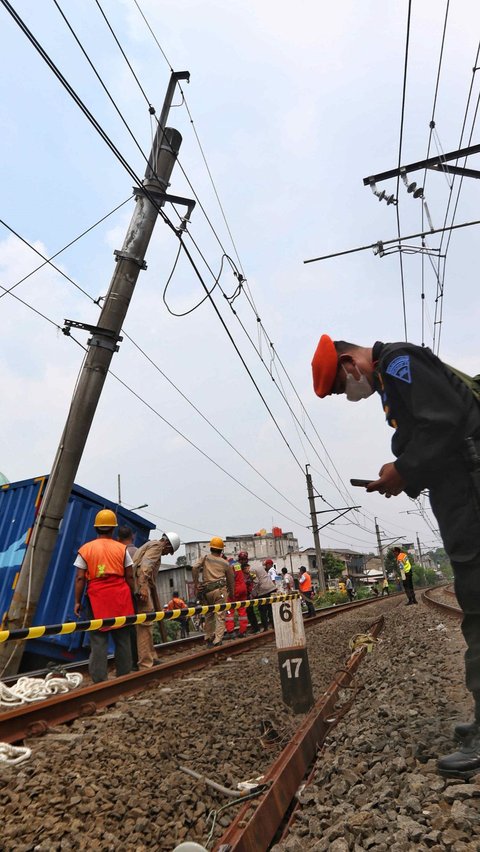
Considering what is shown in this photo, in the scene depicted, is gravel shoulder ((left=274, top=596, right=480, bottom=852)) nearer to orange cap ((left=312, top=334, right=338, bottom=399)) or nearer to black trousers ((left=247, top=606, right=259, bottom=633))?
orange cap ((left=312, top=334, right=338, bottom=399))

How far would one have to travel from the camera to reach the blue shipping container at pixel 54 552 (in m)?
8.22

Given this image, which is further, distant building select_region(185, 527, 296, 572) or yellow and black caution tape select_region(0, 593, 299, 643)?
distant building select_region(185, 527, 296, 572)

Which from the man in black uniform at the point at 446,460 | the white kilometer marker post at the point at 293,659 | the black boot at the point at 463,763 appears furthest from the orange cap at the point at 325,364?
the white kilometer marker post at the point at 293,659

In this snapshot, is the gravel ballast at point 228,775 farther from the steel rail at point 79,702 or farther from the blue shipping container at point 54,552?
the blue shipping container at point 54,552

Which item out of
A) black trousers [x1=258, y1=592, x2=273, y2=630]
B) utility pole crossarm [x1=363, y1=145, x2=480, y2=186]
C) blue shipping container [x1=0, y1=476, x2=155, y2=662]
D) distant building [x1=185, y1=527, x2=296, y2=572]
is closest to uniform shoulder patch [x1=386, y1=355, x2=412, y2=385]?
blue shipping container [x1=0, y1=476, x2=155, y2=662]

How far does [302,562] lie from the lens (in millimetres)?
69812

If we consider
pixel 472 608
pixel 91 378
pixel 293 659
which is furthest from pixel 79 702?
pixel 91 378

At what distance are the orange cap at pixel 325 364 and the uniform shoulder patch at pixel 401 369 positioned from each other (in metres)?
0.31

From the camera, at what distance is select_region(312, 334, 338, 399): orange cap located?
276 centimetres

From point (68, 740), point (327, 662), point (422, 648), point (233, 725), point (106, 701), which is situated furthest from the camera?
point (327, 662)

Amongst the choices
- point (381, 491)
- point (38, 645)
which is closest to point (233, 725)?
point (381, 491)

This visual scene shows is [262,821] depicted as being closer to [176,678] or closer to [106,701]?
[106,701]

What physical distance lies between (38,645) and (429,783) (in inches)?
273

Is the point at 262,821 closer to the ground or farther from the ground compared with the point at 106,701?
closer to the ground
